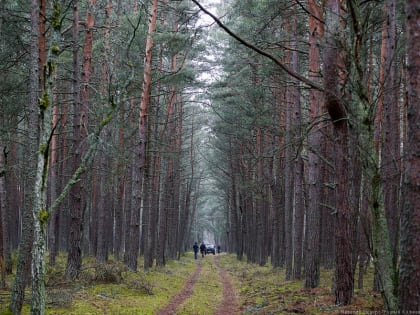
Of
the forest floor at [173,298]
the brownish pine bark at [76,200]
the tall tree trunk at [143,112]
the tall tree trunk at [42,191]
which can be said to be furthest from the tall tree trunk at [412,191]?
the tall tree trunk at [143,112]

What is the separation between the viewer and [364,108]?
4.93 meters

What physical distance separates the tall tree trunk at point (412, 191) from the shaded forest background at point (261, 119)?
0.01 meters

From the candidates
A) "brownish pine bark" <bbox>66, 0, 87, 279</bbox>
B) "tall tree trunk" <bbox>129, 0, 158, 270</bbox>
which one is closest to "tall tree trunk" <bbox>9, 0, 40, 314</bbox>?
"brownish pine bark" <bbox>66, 0, 87, 279</bbox>

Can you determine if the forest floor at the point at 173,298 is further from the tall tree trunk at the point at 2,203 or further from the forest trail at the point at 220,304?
the tall tree trunk at the point at 2,203

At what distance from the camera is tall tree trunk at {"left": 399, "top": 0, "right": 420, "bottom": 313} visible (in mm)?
4031

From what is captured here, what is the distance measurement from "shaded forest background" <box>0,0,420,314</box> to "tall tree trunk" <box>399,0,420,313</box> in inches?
0.5

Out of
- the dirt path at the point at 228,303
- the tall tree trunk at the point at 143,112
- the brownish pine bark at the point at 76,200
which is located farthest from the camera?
the tall tree trunk at the point at 143,112

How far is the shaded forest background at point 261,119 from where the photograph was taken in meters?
4.82

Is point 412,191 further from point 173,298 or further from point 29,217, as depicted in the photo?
point 173,298

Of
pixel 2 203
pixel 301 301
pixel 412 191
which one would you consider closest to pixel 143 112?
pixel 2 203

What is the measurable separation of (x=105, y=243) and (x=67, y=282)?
863 centimetres

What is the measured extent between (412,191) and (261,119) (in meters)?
15.6

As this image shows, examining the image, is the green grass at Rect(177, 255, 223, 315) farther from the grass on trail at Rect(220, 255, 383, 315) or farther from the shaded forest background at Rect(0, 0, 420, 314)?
the shaded forest background at Rect(0, 0, 420, 314)

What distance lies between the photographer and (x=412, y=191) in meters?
4.13
